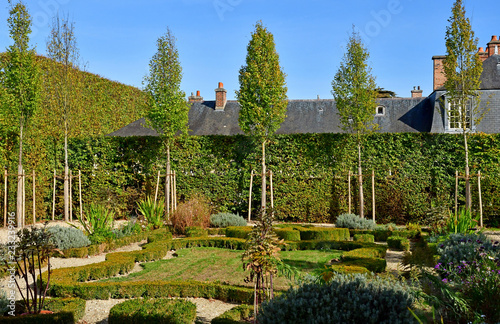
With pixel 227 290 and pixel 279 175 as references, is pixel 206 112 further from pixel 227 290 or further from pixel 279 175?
pixel 227 290

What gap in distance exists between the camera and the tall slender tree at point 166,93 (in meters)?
14.2

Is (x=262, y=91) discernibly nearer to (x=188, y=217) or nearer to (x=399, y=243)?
(x=188, y=217)

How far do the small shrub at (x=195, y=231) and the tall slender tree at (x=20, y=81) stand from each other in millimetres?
4798

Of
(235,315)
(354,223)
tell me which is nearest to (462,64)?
(354,223)

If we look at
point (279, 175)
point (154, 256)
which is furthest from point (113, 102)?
point (154, 256)

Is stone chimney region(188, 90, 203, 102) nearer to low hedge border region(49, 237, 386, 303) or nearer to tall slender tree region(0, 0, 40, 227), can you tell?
tall slender tree region(0, 0, 40, 227)

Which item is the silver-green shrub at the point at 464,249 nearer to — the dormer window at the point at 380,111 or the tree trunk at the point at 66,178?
the tree trunk at the point at 66,178

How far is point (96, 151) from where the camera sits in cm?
1548

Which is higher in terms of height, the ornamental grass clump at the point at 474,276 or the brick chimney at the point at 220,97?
the brick chimney at the point at 220,97

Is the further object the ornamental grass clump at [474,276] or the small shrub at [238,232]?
the small shrub at [238,232]

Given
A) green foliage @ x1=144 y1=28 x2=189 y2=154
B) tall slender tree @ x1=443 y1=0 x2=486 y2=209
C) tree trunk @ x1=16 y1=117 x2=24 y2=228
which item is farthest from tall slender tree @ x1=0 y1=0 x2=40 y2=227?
tall slender tree @ x1=443 y1=0 x2=486 y2=209

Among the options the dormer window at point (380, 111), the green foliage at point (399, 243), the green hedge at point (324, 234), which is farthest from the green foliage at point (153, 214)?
the dormer window at point (380, 111)

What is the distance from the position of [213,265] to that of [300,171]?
723 centimetres

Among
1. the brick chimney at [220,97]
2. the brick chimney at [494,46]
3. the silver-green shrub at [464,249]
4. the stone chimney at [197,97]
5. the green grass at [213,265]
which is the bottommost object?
the green grass at [213,265]
